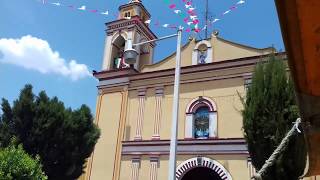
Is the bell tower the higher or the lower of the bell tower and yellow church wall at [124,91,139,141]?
the higher

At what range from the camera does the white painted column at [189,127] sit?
1944cm

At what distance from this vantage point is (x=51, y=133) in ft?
61.4

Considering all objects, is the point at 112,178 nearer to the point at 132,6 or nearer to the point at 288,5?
the point at 132,6

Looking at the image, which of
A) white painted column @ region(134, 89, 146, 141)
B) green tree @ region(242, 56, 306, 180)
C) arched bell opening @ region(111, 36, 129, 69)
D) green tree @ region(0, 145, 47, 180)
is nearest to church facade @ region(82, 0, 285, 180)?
white painted column @ region(134, 89, 146, 141)

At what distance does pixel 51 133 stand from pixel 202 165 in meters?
7.18

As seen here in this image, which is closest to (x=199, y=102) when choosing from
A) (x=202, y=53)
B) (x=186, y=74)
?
(x=186, y=74)

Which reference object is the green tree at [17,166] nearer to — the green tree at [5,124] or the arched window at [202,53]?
the green tree at [5,124]

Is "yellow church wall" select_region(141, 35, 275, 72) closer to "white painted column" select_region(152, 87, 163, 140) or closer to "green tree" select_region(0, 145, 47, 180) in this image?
"white painted column" select_region(152, 87, 163, 140)

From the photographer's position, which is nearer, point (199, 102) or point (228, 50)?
point (199, 102)

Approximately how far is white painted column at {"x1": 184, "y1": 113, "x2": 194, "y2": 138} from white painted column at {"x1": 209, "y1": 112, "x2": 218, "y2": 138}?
3.12ft

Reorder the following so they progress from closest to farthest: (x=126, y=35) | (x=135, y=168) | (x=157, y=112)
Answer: (x=135, y=168) → (x=157, y=112) → (x=126, y=35)

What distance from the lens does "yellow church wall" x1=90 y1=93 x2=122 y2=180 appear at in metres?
20.9

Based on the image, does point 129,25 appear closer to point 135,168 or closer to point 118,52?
point 118,52

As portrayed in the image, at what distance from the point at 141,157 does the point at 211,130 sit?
3.85 meters
